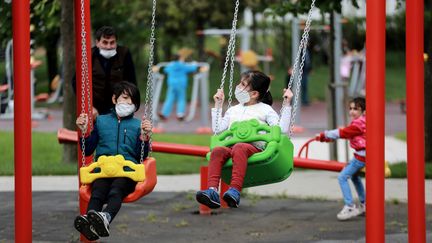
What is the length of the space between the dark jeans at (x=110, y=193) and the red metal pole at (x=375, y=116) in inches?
64.7

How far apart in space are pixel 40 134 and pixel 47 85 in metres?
13.3

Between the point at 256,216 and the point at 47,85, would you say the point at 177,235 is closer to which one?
the point at 256,216

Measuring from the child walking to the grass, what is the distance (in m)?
4.25

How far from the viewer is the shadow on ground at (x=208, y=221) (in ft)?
31.3

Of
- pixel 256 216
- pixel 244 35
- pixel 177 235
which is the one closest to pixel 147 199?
pixel 256 216

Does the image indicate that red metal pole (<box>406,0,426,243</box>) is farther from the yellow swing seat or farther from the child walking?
the child walking

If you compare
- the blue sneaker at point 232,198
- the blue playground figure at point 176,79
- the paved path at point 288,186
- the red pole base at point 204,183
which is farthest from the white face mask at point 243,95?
the blue playground figure at point 176,79

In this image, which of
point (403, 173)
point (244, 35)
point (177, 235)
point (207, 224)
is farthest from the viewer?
point (244, 35)

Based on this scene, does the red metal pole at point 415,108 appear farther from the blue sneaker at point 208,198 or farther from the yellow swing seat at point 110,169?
the yellow swing seat at point 110,169

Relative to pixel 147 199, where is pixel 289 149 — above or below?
above

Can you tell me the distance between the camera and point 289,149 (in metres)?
8.12

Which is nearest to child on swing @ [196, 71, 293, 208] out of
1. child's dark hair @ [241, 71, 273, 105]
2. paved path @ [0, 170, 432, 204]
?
child's dark hair @ [241, 71, 273, 105]

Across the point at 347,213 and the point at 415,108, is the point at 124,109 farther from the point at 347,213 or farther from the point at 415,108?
the point at 347,213

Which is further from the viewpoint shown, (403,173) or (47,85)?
(47,85)
